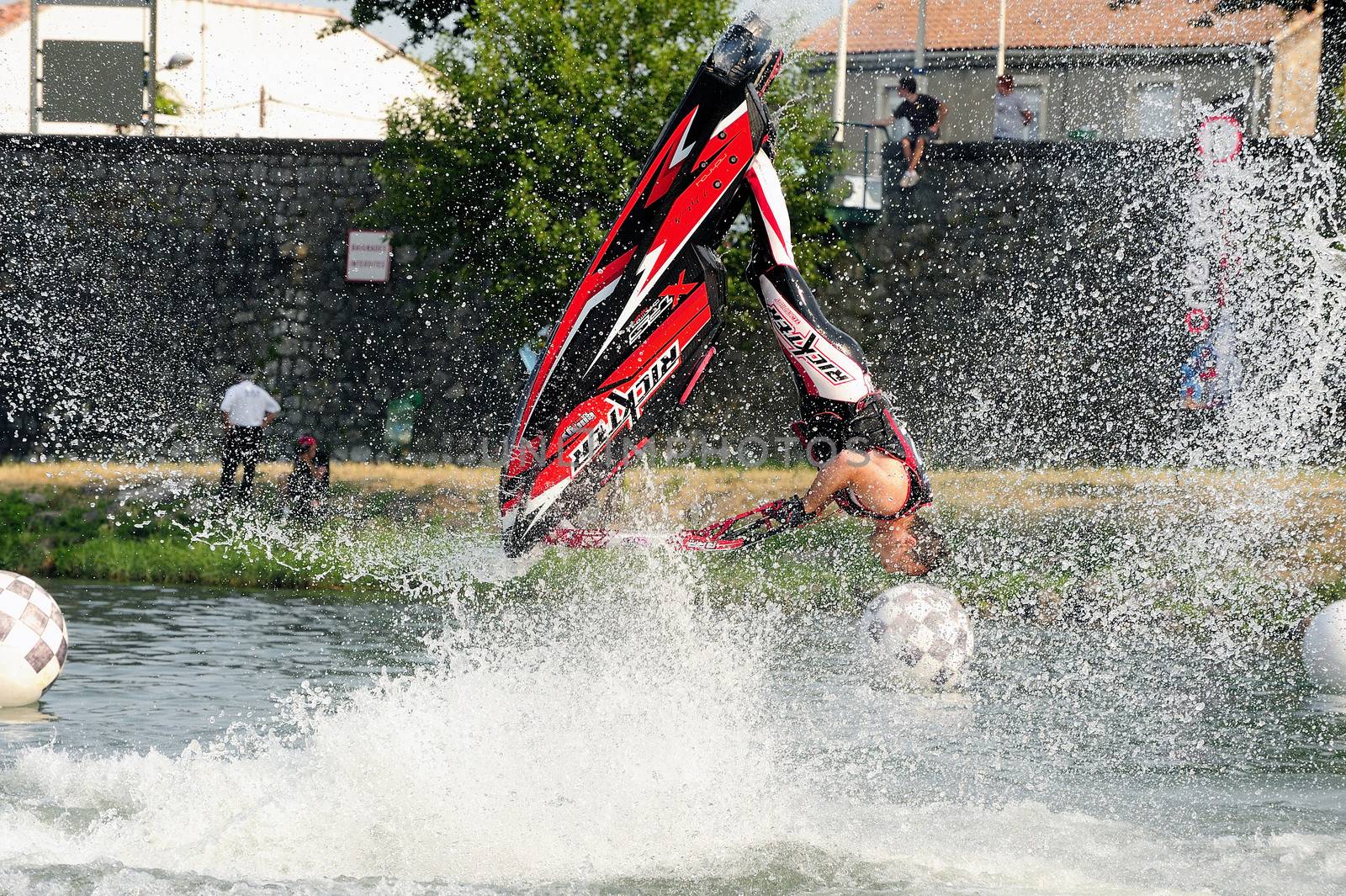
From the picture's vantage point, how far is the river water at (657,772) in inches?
246

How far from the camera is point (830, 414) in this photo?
740cm

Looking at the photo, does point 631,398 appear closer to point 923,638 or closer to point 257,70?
point 923,638

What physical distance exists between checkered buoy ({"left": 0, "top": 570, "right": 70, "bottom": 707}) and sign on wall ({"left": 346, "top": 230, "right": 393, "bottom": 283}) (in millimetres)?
12689

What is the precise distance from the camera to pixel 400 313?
21.6 metres

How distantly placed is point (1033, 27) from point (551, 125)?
23.2 meters

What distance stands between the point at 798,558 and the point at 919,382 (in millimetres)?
5505

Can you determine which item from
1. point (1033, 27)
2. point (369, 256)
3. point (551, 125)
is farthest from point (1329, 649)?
point (1033, 27)

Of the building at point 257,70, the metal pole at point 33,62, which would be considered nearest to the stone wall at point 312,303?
the metal pole at point 33,62

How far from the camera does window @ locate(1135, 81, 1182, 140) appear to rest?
35.0 meters

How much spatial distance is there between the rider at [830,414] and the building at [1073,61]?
26836 mm

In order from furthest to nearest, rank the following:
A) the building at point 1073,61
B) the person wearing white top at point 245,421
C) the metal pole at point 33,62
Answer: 1. the building at point 1073,61
2. the metal pole at point 33,62
3. the person wearing white top at point 245,421

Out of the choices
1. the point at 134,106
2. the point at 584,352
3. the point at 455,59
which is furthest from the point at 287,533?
the point at 134,106

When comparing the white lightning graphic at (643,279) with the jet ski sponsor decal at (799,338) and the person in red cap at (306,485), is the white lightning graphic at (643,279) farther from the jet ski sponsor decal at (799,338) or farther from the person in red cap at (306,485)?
the person in red cap at (306,485)

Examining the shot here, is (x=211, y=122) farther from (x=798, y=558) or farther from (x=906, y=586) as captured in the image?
(x=906, y=586)
